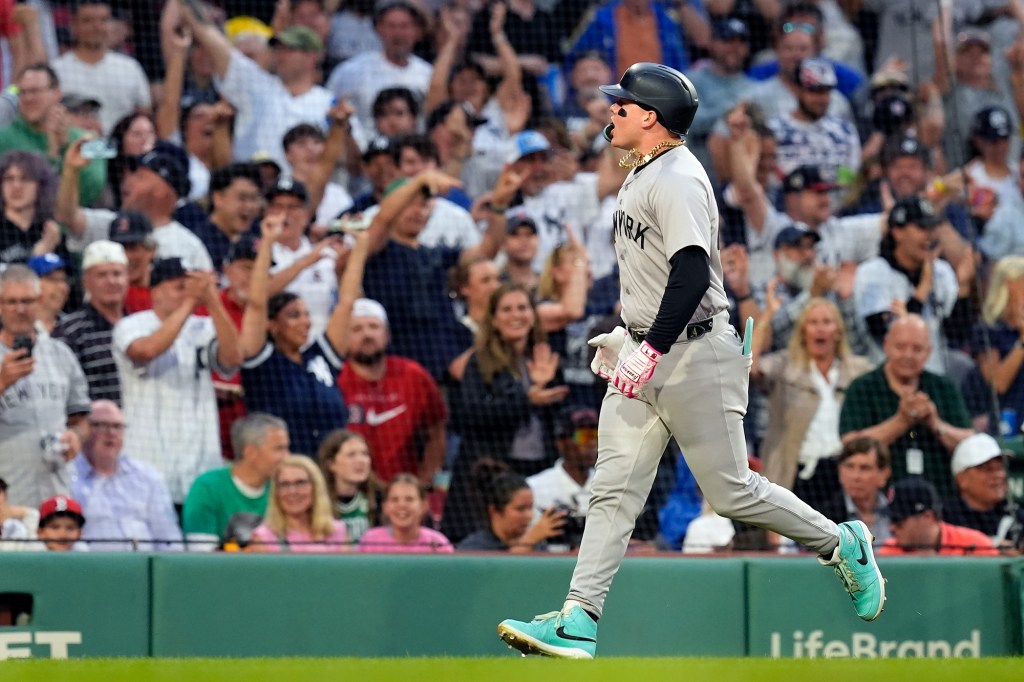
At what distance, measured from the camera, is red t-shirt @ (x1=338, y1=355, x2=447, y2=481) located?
794 centimetres

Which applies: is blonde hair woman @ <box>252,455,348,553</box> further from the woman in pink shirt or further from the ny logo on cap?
the ny logo on cap

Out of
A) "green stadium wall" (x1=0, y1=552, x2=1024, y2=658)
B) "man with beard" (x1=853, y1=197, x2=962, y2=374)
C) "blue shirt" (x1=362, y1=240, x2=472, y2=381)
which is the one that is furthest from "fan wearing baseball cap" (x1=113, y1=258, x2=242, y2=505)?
"man with beard" (x1=853, y1=197, x2=962, y2=374)

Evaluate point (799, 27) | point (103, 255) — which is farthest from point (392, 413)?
point (799, 27)

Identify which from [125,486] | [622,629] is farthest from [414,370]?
[622,629]

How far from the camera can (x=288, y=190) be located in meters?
8.46

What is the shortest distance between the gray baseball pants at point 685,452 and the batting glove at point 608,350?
5 centimetres

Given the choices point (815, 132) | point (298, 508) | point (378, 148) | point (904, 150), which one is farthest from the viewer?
point (815, 132)

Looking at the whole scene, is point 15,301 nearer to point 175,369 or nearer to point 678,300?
point 175,369

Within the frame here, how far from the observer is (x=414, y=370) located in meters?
8.14

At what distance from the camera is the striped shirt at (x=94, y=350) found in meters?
7.42

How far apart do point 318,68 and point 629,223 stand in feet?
17.5

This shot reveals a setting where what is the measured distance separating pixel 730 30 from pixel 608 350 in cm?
616

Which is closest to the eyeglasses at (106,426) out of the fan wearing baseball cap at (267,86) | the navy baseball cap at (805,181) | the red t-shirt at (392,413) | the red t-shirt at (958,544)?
the red t-shirt at (392,413)

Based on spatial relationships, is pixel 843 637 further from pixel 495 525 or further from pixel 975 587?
pixel 495 525
